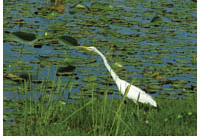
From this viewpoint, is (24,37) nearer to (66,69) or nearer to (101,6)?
(66,69)

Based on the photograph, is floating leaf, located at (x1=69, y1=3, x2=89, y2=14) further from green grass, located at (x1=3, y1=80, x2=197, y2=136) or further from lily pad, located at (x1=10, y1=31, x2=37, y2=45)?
green grass, located at (x1=3, y1=80, x2=197, y2=136)

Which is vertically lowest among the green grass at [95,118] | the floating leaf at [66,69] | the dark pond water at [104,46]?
the green grass at [95,118]

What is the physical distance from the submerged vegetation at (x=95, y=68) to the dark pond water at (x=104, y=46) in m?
0.01

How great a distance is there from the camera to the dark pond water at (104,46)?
6.34m

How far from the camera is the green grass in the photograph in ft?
16.2

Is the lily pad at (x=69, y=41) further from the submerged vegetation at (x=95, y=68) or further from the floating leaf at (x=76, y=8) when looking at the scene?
the floating leaf at (x=76, y=8)

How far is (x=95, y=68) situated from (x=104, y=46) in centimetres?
87

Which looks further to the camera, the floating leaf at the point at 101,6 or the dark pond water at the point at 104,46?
the floating leaf at the point at 101,6

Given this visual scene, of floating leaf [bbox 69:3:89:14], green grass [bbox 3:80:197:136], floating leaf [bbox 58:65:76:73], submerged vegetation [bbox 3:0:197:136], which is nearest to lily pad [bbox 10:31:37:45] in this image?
submerged vegetation [bbox 3:0:197:136]

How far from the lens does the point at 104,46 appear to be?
7.49 metres

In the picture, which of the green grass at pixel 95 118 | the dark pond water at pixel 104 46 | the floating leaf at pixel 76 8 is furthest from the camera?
the floating leaf at pixel 76 8

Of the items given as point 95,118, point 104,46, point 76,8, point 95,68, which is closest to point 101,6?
point 76,8

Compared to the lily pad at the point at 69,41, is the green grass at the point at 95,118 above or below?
below

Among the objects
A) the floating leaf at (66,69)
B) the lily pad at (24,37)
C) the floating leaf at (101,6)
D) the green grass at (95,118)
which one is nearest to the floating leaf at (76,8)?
the floating leaf at (101,6)
